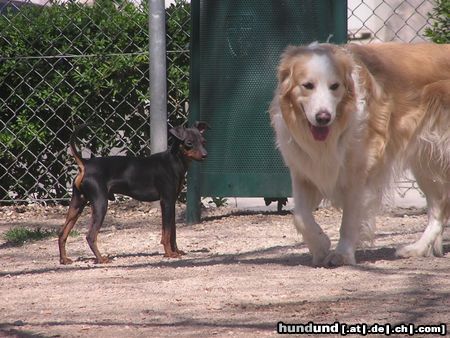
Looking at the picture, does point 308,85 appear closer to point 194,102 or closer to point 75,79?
point 194,102

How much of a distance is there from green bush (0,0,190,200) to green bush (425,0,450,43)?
74.9 inches

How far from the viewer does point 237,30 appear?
757cm

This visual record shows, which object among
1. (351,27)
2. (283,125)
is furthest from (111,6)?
(351,27)

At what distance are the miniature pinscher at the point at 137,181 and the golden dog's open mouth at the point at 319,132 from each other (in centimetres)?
97

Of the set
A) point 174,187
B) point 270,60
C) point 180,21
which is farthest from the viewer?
point 180,21

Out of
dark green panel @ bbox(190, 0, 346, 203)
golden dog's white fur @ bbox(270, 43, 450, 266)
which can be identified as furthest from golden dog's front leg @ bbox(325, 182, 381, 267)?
dark green panel @ bbox(190, 0, 346, 203)

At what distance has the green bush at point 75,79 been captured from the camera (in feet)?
27.3

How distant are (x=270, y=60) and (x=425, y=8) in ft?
20.0

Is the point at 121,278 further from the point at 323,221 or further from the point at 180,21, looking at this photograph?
the point at 180,21

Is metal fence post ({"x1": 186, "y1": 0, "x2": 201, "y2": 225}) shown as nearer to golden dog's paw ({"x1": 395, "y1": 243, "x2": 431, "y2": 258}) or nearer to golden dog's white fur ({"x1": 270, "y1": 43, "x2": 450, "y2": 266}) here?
golden dog's white fur ({"x1": 270, "y1": 43, "x2": 450, "y2": 266})

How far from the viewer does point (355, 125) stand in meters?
5.65

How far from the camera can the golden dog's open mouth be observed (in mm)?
5484

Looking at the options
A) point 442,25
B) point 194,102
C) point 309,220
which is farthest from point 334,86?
point 442,25

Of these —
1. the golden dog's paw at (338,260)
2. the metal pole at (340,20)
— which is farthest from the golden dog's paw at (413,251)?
the metal pole at (340,20)
